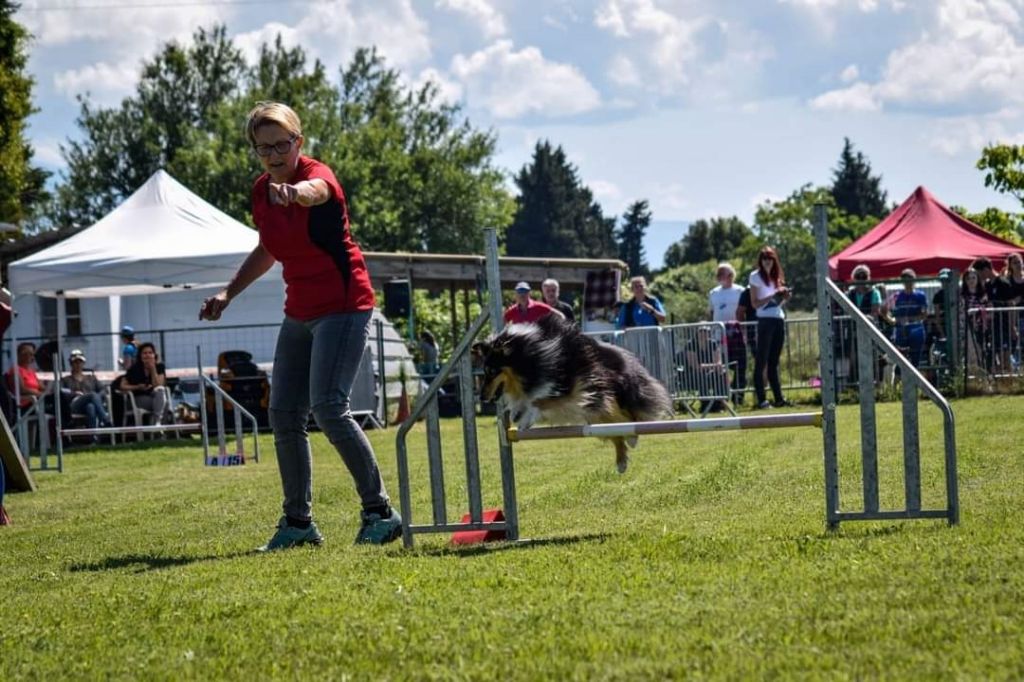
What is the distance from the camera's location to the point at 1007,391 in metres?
16.0

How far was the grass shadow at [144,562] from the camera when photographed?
588cm

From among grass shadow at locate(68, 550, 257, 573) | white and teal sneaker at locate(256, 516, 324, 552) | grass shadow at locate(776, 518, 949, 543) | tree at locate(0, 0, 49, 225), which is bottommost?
grass shadow at locate(68, 550, 257, 573)

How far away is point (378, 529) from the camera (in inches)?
244

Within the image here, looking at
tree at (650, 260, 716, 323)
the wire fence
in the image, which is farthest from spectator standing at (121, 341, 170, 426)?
tree at (650, 260, 716, 323)

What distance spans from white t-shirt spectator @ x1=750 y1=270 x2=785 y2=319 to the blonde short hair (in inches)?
383

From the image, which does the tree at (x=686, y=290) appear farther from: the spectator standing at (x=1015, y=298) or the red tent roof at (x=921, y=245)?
the spectator standing at (x=1015, y=298)

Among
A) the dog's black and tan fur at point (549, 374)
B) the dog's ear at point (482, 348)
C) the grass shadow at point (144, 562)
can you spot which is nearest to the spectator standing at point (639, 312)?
the dog's black and tan fur at point (549, 374)

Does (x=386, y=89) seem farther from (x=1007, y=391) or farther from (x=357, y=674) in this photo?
(x=357, y=674)

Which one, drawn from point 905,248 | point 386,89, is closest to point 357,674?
Answer: point 905,248

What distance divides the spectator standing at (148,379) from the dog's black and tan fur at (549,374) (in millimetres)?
9406

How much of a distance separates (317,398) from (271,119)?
121 centimetres

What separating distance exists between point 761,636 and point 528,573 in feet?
4.46

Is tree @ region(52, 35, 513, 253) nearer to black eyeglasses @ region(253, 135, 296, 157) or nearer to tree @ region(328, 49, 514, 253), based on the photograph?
tree @ region(328, 49, 514, 253)

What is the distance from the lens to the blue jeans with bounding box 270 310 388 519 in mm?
5977
